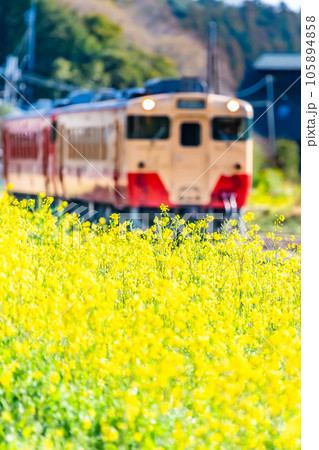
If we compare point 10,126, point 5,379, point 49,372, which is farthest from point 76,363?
point 10,126

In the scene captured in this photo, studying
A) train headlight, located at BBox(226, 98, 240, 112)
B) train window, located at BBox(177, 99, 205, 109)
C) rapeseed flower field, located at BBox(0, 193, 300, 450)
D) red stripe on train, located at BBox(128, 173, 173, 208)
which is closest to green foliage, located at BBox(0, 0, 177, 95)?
train window, located at BBox(177, 99, 205, 109)

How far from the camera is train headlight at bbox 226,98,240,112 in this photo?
1068cm

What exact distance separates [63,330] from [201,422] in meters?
0.70

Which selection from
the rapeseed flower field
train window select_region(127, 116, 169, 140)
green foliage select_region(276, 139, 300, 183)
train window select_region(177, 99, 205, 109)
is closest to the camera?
the rapeseed flower field

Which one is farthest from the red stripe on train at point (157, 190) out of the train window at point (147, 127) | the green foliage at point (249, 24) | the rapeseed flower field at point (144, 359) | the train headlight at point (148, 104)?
the rapeseed flower field at point (144, 359)

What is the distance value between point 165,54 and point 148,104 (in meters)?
4.88

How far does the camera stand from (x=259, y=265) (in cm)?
577

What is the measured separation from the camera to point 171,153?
34.2ft

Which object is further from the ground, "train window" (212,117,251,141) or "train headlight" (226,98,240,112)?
"train headlight" (226,98,240,112)

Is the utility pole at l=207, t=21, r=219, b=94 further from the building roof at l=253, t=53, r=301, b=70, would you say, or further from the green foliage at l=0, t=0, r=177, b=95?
the building roof at l=253, t=53, r=301, b=70

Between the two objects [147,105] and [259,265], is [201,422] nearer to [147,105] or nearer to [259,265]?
[259,265]

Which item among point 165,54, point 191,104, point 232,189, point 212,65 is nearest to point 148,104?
point 191,104

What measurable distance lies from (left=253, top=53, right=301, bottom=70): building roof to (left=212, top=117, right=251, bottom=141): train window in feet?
39.4
